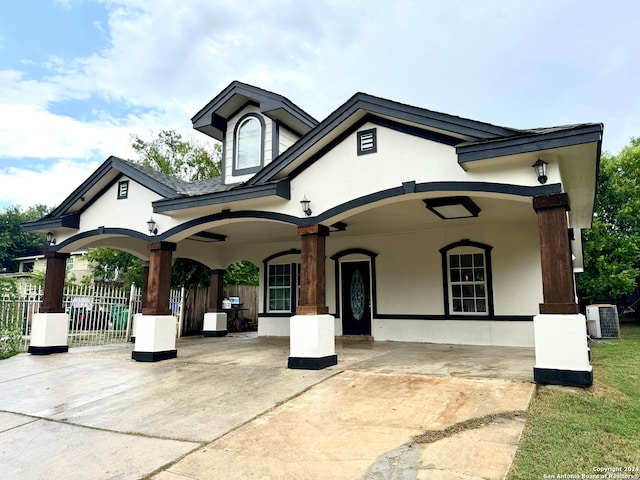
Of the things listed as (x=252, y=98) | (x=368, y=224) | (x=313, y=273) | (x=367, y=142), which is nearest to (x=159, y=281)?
(x=313, y=273)

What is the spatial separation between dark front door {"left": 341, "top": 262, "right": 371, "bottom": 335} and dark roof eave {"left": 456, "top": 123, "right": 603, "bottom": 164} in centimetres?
593

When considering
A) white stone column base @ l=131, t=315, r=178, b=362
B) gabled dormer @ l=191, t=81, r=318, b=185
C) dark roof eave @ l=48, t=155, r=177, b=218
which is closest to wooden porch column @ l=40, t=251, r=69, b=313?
dark roof eave @ l=48, t=155, r=177, b=218

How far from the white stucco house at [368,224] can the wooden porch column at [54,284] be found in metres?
0.03

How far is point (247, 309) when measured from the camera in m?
16.7

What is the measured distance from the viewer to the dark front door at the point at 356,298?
11.3 meters

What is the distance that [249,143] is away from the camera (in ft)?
32.9

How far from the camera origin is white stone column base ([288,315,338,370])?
6828 mm

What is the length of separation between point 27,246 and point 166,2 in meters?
37.9

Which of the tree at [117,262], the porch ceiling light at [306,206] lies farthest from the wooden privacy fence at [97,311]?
the porch ceiling light at [306,206]

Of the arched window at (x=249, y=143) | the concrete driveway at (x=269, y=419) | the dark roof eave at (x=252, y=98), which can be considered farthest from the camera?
the arched window at (x=249, y=143)

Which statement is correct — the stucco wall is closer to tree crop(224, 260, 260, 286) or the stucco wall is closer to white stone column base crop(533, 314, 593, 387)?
white stone column base crop(533, 314, 593, 387)

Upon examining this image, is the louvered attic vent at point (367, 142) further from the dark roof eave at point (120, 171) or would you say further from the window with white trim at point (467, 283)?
the window with white trim at point (467, 283)

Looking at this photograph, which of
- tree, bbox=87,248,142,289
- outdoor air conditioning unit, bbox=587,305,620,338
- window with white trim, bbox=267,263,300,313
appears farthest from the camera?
tree, bbox=87,248,142,289

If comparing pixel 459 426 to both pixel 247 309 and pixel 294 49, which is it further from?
pixel 294 49
